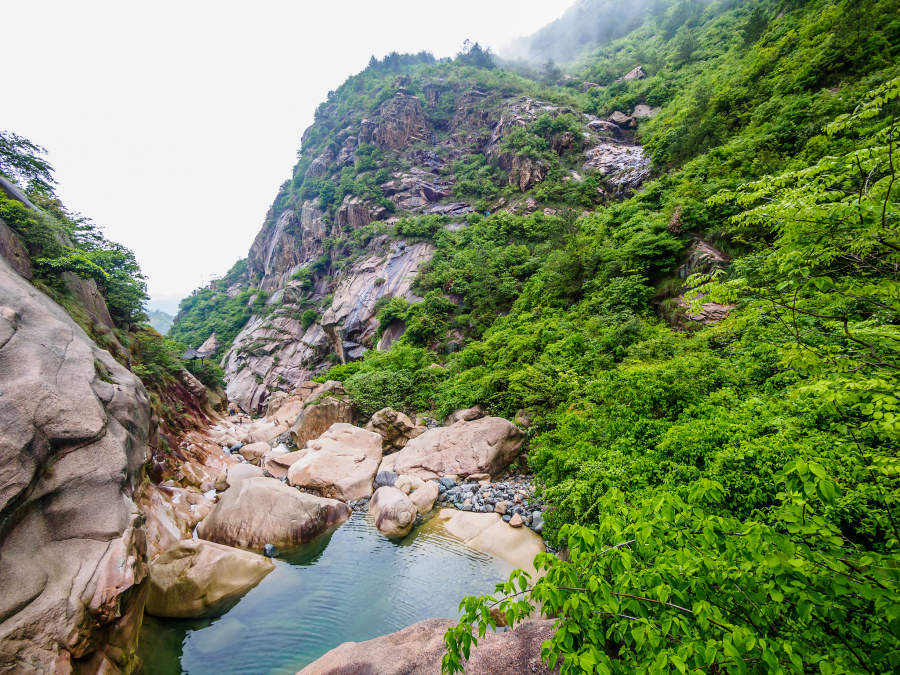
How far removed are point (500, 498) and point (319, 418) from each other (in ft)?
33.2

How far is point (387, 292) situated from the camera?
1101 inches

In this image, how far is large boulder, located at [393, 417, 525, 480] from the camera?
367 inches

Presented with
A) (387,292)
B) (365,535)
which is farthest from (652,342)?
(387,292)

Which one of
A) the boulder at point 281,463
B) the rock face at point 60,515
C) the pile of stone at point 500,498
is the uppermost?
the rock face at point 60,515

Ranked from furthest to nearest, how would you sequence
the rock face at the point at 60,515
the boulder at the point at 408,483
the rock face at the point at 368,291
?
1. the rock face at the point at 368,291
2. the boulder at the point at 408,483
3. the rock face at the point at 60,515

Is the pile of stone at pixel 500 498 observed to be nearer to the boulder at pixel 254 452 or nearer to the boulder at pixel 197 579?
the boulder at pixel 197 579

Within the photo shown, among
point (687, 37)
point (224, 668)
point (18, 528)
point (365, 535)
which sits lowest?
point (365, 535)

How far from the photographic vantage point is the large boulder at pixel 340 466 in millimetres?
9508

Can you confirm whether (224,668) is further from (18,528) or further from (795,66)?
(795,66)

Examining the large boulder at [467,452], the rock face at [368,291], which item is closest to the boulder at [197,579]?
the large boulder at [467,452]

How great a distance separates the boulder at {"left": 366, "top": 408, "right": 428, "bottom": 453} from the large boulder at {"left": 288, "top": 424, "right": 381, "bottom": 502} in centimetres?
82

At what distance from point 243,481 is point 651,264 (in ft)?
46.3

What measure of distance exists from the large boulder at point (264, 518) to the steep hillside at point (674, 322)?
5535 millimetres

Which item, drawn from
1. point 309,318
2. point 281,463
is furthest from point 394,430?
point 309,318
